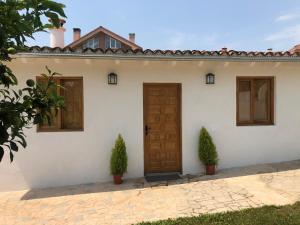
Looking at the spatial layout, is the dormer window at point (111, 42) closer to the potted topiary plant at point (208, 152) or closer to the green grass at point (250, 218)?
the potted topiary plant at point (208, 152)

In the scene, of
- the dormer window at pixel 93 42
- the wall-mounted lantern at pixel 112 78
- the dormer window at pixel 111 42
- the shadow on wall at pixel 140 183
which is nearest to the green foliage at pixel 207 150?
the shadow on wall at pixel 140 183

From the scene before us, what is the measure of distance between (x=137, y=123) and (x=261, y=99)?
4.01 meters

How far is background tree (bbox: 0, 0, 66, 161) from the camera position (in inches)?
60.0

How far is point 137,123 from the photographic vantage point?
7363 mm

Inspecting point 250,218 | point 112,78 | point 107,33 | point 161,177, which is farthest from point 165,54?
point 107,33

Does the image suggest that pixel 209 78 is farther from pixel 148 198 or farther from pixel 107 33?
pixel 107 33

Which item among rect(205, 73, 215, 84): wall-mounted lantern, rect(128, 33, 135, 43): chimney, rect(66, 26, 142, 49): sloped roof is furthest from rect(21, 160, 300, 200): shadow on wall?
rect(128, 33, 135, 43): chimney

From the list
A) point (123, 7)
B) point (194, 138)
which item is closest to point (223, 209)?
point (194, 138)

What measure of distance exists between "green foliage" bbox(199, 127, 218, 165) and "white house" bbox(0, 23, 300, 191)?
0.97 feet

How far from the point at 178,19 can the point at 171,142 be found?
20.8 ft

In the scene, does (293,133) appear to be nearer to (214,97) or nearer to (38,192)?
(214,97)

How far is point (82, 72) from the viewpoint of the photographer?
23.0ft

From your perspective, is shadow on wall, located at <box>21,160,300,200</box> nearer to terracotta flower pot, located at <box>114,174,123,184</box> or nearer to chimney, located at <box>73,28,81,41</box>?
terracotta flower pot, located at <box>114,174,123,184</box>

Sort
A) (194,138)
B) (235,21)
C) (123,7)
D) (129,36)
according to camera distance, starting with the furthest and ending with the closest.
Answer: (129,36) < (235,21) < (123,7) < (194,138)
